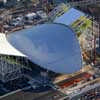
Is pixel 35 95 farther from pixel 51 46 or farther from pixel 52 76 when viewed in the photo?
pixel 51 46

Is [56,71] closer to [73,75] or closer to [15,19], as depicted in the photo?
[73,75]

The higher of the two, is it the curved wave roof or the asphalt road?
the curved wave roof

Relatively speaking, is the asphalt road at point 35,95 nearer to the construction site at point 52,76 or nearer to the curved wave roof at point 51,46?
the construction site at point 52,76

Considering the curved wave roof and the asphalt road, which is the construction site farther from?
the curved wave roof

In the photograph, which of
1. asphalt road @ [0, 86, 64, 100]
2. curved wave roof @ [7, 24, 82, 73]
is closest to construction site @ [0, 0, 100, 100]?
asphalt road @ [0, 86, 64, 100]

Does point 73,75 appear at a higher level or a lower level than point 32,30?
lower

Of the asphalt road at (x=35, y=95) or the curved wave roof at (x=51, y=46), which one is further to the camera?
the curved wave roof at (x=51, y=46)

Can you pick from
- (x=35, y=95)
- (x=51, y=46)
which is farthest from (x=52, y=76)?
(x=35, y=95)

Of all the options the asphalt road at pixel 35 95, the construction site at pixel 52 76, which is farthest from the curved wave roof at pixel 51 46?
the asphalt road at pixel 35 95

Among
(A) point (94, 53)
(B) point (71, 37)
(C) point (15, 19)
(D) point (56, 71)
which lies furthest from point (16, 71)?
(C) point (15, 19)
